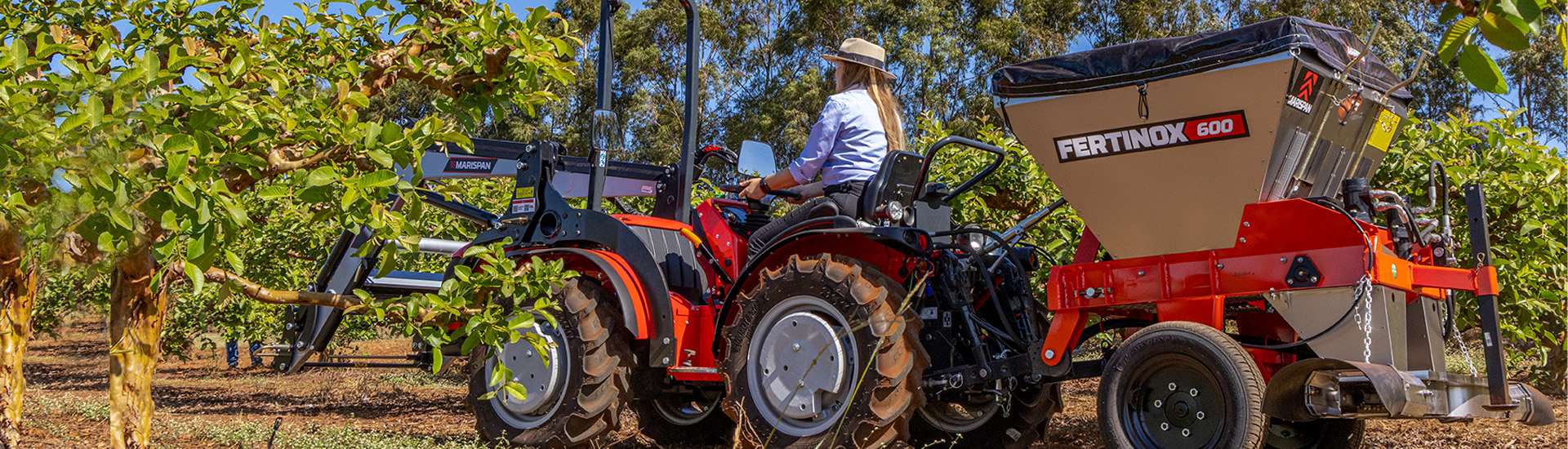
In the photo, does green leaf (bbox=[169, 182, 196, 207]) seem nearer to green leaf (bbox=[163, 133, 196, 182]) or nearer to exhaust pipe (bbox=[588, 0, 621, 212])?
green leaf (bbox=[163, 133, 196, 182])

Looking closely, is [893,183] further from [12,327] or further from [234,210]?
[12,327]

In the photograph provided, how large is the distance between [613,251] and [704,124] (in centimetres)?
2528

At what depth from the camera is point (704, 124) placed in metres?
30.3

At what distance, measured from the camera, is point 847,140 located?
4.85 m

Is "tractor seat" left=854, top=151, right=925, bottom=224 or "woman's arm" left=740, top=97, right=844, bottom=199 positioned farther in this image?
"woman's arm" left=740, top=97, right=844, bottom=199

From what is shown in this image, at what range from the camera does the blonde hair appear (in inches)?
196

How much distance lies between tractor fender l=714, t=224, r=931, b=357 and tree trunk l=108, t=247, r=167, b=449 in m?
2.28

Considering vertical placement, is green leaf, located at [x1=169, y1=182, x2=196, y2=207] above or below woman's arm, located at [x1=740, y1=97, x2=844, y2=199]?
below

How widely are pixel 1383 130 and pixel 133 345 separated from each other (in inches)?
169

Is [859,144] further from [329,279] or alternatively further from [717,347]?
[329,279]

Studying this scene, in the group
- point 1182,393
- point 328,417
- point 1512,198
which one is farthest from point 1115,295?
point 328,417

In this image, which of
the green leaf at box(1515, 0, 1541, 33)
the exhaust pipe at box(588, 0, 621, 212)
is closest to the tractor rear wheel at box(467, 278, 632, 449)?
the exhaust pipe at box(588, 0, 621, 212)

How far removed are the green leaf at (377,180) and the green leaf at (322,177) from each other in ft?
0.21

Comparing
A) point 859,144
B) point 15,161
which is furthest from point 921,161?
point 15,161
